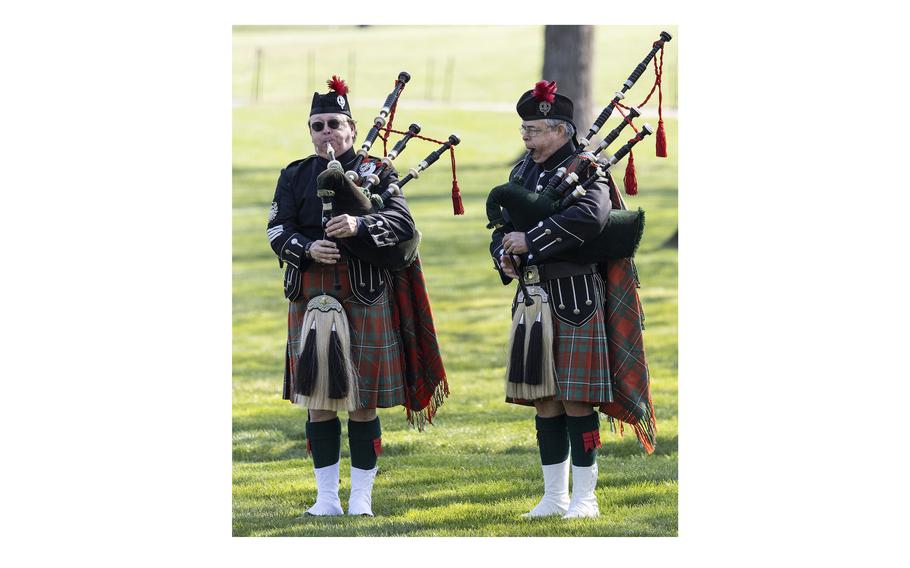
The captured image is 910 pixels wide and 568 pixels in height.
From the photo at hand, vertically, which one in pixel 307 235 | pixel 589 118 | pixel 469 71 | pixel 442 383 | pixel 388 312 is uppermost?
pixel 469 71

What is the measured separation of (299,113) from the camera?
19609 mm

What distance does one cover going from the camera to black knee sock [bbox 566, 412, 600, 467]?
5145 mm

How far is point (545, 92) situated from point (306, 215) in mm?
1178

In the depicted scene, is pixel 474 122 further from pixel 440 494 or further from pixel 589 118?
pixel 440 494

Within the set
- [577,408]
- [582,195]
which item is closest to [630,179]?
[582,195]

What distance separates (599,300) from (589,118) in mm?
7590

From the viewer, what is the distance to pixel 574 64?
12492 mm

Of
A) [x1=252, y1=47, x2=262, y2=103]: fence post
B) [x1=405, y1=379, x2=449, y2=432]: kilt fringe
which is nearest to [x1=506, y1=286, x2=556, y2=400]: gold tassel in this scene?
[x1=405, y1=379, x2=449, y2=432]: kilt fringe

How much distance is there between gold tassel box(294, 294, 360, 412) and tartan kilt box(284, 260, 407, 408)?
0.04 metres

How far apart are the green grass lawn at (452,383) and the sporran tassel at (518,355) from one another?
63 centimetres

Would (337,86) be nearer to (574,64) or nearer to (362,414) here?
(362,414)

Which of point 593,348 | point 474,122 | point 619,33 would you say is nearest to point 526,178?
point 593,348

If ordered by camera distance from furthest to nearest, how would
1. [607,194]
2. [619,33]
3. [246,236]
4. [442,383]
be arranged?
[619,33]
[246,236]
[442,383]
[607,194]

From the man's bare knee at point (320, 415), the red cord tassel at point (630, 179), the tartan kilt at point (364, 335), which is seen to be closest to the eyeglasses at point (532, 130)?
the red cord tassel at point (630, 179)
